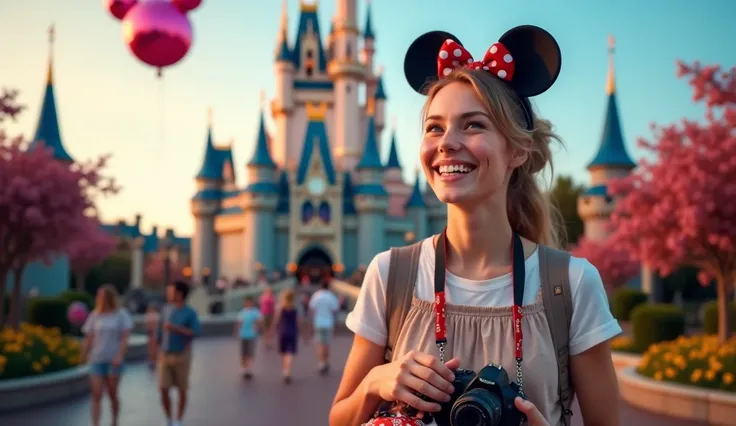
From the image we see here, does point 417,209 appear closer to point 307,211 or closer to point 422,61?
point 307,211

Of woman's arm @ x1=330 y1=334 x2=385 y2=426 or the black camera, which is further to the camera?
woman's arm @ x1=330 y1=334 x2=385 y2=426

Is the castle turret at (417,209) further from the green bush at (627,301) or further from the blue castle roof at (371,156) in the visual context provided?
the green bush at (627,301)

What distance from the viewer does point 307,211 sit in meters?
43.5

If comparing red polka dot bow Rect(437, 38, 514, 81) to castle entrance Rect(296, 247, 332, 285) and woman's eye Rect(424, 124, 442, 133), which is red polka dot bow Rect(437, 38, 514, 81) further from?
castle entrance Rect(296, 247, 332, 285)

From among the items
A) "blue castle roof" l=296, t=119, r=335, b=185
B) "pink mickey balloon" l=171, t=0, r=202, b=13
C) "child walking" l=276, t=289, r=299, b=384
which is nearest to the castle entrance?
"blue castle roof" l=296, t=119, r=335, b=185

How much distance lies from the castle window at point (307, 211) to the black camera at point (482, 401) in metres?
41.8

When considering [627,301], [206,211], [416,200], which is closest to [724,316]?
[627,301]

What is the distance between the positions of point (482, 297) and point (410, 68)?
28.4 inches

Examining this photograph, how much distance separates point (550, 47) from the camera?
1838 millimetres

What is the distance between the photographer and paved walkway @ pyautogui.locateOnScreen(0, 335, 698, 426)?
781cm

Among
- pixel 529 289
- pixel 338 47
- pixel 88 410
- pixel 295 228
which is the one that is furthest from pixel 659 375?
pixel 338 47

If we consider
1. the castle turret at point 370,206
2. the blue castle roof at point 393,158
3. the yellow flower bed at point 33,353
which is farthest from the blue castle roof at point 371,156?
the yellow flower bed at point 33,353

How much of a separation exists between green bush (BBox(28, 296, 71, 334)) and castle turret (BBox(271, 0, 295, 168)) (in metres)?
34.8

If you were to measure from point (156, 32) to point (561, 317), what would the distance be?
286 inches
